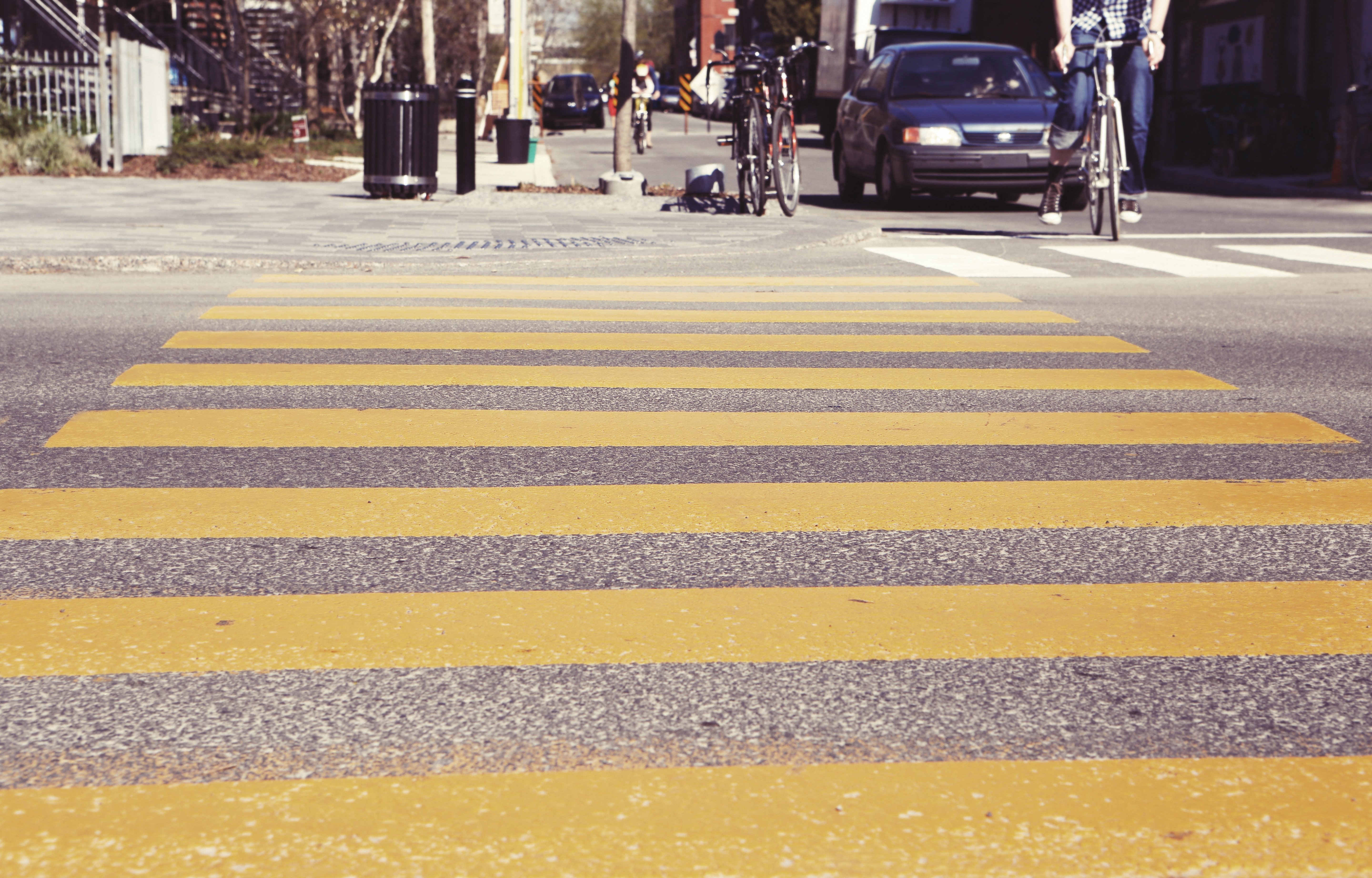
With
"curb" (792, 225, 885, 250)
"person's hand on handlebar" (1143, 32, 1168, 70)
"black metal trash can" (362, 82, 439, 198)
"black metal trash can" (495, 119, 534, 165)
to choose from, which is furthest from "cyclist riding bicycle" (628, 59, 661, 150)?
"person's hand on handlebar" (1143, 32, 1168, 70)

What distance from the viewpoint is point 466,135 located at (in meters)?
16.4

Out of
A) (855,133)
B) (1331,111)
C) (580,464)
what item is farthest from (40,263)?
(1331,111)

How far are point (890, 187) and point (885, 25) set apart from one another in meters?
15.9

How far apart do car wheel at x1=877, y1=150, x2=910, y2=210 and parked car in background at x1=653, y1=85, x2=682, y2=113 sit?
192 ft

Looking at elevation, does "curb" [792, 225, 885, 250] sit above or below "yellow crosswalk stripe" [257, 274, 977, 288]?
above

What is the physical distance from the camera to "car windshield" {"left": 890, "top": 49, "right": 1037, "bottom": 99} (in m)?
17.2

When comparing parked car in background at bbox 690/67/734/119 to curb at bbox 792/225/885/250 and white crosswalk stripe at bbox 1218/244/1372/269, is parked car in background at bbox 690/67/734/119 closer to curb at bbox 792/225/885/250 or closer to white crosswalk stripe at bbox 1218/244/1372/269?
curb at bbox 792/225/885/250

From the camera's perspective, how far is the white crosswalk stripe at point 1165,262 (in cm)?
1009

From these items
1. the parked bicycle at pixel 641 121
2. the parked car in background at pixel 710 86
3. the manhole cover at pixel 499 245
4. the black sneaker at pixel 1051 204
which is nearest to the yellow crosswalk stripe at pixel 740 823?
the manhole cover at pixel 499 245

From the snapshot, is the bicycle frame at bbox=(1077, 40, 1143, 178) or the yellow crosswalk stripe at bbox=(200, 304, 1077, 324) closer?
the yellow crosswalk stripe at bbox=(200, 304, 1077, 324)

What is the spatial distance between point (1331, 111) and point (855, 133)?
1310cm

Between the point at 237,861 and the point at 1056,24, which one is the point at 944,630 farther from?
the point at 1056,24

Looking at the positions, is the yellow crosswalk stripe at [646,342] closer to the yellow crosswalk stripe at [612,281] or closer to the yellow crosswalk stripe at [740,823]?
the yellow crosswalk stripe at [612,281]

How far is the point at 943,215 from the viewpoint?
52.8ft
